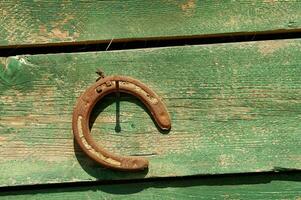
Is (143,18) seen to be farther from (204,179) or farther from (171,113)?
(204,179)

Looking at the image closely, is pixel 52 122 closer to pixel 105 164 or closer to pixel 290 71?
pixel 105 164

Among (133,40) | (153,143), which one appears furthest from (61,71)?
(153,143)

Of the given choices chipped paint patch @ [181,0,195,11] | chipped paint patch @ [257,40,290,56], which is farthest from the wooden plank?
chipped paint patch @ [181,0,195,11]

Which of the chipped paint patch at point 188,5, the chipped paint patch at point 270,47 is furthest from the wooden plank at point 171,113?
the chipped paint patch at point 188,5

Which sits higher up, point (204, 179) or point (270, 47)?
point (270, 47)

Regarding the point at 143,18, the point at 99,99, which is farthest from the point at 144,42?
the point at 99,99

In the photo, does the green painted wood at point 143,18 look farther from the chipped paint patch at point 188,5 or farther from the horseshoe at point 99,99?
the horseshoe at point 99,99
